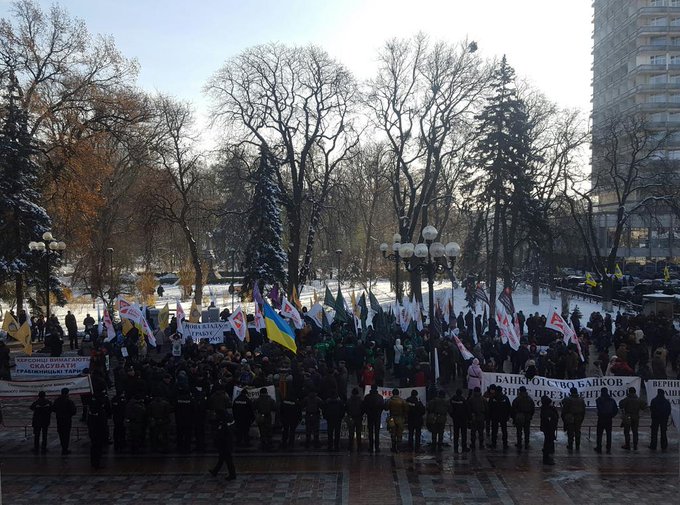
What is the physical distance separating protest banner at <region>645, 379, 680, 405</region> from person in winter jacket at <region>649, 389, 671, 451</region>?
286 millimetres

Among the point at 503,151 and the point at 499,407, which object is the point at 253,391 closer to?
the point at 499,407

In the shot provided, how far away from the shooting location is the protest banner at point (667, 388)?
42.7ft

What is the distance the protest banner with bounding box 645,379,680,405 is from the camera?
13.0m

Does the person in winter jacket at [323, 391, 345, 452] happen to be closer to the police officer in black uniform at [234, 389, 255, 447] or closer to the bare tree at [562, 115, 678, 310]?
the police officer in black uniform at [234, 389, 255, 447]

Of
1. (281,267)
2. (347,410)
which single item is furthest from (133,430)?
(281,267)

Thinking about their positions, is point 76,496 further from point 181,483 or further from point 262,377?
point 262,377

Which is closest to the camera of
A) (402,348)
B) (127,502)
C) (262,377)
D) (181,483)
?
(127,502)

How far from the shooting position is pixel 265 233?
3791 centimetres

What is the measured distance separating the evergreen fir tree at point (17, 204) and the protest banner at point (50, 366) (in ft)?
50.1

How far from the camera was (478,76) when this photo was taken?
3416 cm

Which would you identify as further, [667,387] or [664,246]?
[664,246]

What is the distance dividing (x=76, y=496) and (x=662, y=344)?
61.6ft

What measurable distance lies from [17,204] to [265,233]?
13.4 metres

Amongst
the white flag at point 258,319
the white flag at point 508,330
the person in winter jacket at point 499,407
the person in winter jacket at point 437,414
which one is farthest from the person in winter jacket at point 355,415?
the white flag at point 258,319
